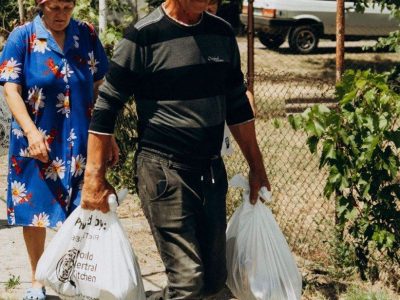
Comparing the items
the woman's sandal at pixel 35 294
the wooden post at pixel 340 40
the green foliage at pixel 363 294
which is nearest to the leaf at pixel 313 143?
the green foliage at pixel 363 294

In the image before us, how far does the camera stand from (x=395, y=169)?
4.53 metres

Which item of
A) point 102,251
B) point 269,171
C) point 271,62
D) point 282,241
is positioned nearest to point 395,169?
point 282,241

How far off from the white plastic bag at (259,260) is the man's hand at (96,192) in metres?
0.69

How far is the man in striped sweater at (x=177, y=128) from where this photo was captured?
3564 millimetres

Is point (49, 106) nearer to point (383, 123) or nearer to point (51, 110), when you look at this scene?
point (51, 110)

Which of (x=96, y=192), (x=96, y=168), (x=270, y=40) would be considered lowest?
(x=270, y=40)

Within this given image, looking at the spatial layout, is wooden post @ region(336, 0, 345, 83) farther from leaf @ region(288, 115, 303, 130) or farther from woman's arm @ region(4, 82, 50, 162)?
woman's arm @ region(4, 82, 50, 162)

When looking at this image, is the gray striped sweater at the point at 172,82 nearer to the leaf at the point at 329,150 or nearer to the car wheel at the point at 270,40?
the leaf at the point at 329,150

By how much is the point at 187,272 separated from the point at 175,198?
12.5 inches

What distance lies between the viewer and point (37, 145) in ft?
13.6

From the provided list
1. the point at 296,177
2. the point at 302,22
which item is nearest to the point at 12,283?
the point at 296,177

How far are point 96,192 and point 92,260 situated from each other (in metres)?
0.36

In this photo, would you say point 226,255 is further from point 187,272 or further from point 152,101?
point 152,101

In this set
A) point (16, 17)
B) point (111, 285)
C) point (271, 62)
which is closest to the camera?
point (111, 285)
